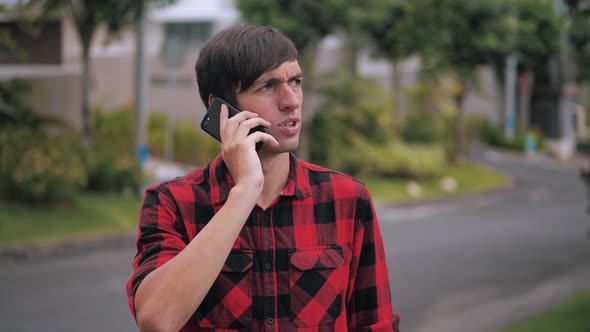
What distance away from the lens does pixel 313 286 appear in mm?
2252

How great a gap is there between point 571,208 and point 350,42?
9.11 m

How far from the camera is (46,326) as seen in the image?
26.2 ft

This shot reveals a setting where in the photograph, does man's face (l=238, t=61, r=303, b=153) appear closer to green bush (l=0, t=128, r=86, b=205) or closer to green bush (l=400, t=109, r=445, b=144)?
green bush (l=0, t=128, r=86, b=205)

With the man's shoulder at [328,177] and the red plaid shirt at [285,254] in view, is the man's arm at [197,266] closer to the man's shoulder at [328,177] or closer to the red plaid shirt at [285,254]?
the red plaid shirt at [285,254]

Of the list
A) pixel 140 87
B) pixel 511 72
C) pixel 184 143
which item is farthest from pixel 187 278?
pixel 511 72

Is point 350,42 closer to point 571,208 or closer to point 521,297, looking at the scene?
point 571,208

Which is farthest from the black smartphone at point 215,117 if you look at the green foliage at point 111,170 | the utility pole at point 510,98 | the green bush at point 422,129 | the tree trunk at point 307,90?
the utility pole at point 510,98

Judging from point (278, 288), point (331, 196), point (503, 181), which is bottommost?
point (503, 181)

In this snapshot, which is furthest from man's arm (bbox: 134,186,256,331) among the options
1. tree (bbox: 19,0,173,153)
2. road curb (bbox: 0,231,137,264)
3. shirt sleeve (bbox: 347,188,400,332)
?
tree (bbox: 19,0,173,153)

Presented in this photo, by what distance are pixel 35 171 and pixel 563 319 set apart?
8695mm

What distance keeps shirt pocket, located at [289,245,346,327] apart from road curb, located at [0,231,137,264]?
32.1 ft

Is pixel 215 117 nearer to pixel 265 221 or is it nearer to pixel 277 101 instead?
pixel 277 101

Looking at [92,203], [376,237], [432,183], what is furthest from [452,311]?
[432,183]

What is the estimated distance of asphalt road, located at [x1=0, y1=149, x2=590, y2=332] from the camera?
27.7 feet
